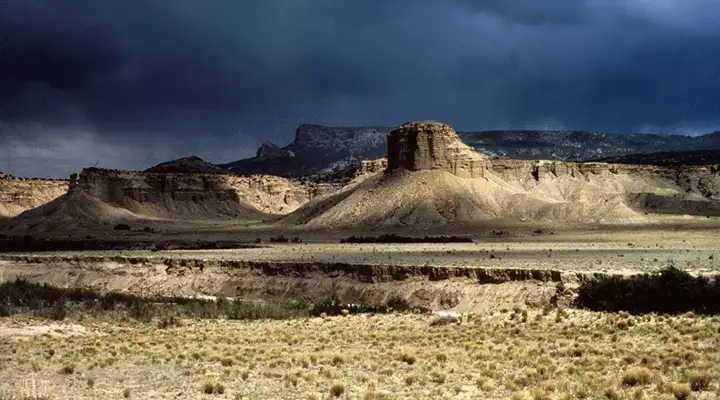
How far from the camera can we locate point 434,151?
96.1 metres

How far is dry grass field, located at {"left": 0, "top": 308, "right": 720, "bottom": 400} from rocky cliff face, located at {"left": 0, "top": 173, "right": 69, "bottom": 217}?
423ft

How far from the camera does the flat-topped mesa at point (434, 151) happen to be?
9600cm

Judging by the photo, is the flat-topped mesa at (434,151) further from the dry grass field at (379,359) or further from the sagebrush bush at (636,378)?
the sagebrush bush at (636,378)

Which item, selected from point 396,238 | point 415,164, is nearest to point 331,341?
point 396,238

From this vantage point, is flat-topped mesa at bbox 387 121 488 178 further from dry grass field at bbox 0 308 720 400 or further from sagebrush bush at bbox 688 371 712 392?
sagebrush bush at bbox 688 371 712 392

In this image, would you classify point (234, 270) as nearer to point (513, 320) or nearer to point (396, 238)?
point (513, 320)

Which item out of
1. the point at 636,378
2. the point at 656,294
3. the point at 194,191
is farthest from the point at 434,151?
the point at 636,378

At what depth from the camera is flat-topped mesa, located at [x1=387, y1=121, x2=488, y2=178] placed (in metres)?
96.0

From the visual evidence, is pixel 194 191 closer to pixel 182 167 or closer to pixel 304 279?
pixel 182 167

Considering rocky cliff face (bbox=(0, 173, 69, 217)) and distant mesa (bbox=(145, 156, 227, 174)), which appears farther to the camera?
distant mesa (bbox=(145, 156, 227, 174))

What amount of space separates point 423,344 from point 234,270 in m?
24.9

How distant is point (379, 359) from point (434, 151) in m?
80.0

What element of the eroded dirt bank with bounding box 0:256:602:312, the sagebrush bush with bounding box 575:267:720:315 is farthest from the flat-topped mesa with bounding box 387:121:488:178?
the sagebrush bush with bounding box 575:267:720:315

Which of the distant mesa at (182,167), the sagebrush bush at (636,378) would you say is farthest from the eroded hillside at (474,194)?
the distant mesa at (182,167)
